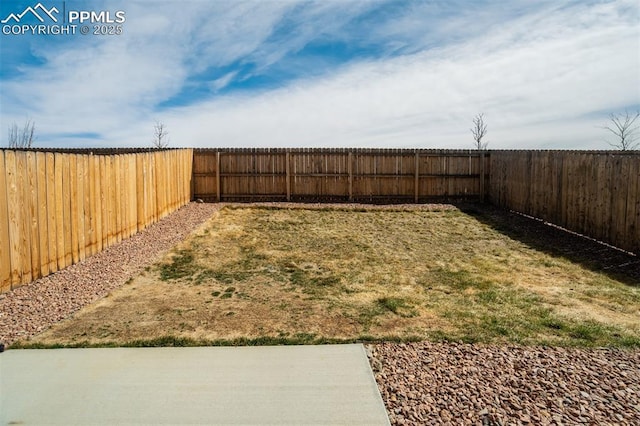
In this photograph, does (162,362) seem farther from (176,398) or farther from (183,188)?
(183,188)

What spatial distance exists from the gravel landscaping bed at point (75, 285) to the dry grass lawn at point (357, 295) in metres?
0.23

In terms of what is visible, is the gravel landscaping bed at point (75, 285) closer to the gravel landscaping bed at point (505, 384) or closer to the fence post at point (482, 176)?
the gravel landscaping bed at point (505, 384)

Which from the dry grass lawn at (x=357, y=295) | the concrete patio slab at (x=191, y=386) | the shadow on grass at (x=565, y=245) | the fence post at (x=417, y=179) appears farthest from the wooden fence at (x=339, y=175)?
the concrete patio slab at (x=191, y=386)

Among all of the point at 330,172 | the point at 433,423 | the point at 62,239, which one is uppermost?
the point at 330,172

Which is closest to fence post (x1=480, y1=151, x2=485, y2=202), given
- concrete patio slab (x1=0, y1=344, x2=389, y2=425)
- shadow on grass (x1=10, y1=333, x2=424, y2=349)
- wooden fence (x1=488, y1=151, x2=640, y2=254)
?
wooden fence (x1=488, y1=151, x2=640, y2=254)

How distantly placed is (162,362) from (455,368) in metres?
2.38

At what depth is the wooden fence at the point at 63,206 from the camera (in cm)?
542

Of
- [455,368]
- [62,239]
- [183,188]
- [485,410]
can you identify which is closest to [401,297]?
[455,368]

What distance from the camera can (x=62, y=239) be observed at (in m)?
6.44

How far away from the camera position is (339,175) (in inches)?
567

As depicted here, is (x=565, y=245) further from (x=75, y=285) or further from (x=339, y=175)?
(x=75, y=285)

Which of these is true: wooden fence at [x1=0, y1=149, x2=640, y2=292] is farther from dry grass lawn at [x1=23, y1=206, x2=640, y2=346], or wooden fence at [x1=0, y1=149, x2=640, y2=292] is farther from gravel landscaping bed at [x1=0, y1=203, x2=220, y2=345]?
dry grass lawn at [x1=23, y1=206, x2=640, y2=346]

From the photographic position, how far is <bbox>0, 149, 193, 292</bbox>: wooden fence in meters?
5.42

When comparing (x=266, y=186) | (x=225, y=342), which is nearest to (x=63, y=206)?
(x=225, y=342)
